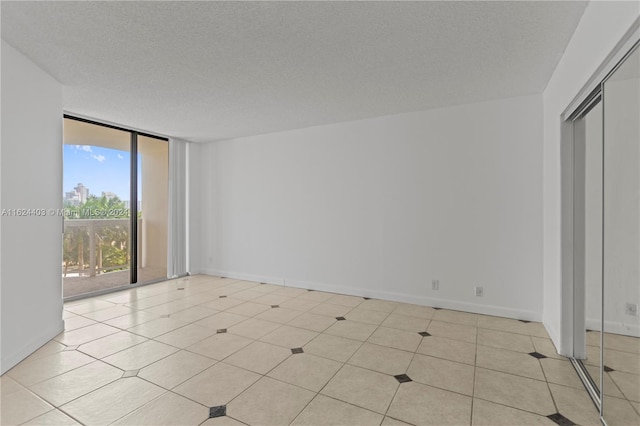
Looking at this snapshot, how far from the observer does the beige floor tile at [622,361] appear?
1697 mm

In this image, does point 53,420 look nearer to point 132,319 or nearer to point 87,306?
point 132,319

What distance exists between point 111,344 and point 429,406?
122 inches

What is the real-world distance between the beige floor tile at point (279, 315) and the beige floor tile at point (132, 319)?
1.40 m

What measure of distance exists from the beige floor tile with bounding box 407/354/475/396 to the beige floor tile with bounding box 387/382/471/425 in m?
0.09

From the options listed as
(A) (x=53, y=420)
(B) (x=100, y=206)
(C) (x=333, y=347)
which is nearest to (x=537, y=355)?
(C) (x=333, y=347)

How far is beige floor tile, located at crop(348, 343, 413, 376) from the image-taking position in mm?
2703

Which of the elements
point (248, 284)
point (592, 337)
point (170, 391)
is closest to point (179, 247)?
point (248, 284)

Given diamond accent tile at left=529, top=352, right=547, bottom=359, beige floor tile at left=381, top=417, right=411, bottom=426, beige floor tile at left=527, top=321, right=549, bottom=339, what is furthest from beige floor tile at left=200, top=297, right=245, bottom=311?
beige floor tile at left=527, top=321, right=549, bottom=339

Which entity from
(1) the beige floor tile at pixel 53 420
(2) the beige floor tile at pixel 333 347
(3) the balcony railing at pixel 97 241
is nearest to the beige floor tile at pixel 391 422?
(2) the beige floor tile at pixel 333 347

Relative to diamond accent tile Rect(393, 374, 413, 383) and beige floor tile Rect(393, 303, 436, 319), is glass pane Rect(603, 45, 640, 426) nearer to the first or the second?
diamond accent tile Rect(393, 374, 413, 383)

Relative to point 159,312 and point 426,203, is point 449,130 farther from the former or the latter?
point 159,312

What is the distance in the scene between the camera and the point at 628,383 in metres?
1.77

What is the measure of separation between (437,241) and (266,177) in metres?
3.30

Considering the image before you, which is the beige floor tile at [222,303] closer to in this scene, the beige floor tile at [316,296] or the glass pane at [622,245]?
the beige floor tile at [316,296]
